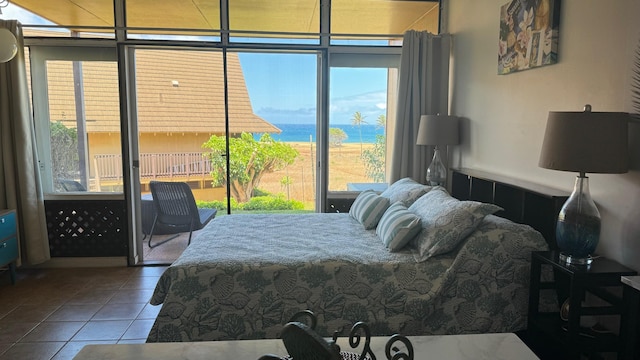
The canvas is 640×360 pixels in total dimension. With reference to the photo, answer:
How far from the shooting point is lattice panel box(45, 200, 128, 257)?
4297 millimetres

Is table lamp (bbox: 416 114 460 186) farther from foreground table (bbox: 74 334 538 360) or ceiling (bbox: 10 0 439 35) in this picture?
foreground table (bbox: 74 334 538 360)

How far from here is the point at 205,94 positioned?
4.63m

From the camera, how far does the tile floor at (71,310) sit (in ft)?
9.41

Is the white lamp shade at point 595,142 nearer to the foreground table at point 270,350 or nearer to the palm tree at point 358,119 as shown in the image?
the foreground table at point 270,350

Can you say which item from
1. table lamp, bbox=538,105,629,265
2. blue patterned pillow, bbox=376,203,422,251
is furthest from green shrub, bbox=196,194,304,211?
table lamp, bbox=538,105,629,265

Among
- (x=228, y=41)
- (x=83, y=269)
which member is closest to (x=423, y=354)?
(x=228, y=41)

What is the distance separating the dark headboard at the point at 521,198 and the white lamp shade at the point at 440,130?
365 millimetres

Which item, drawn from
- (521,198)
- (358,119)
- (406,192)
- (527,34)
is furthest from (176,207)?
(527,34)

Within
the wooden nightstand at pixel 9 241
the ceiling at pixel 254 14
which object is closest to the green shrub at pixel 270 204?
the ceiling at pixel 254 14

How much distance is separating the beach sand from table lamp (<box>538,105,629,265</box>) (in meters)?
2.64

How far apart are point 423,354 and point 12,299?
364cm

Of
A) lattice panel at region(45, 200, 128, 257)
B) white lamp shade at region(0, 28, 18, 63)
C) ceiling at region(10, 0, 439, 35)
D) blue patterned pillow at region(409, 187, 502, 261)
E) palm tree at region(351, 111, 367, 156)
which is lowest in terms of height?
lattice panel at region(45, 200, 128, 257)

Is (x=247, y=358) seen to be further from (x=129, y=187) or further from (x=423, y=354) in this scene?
(x=129, y=187)

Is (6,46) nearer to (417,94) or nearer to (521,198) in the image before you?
(417,94)
